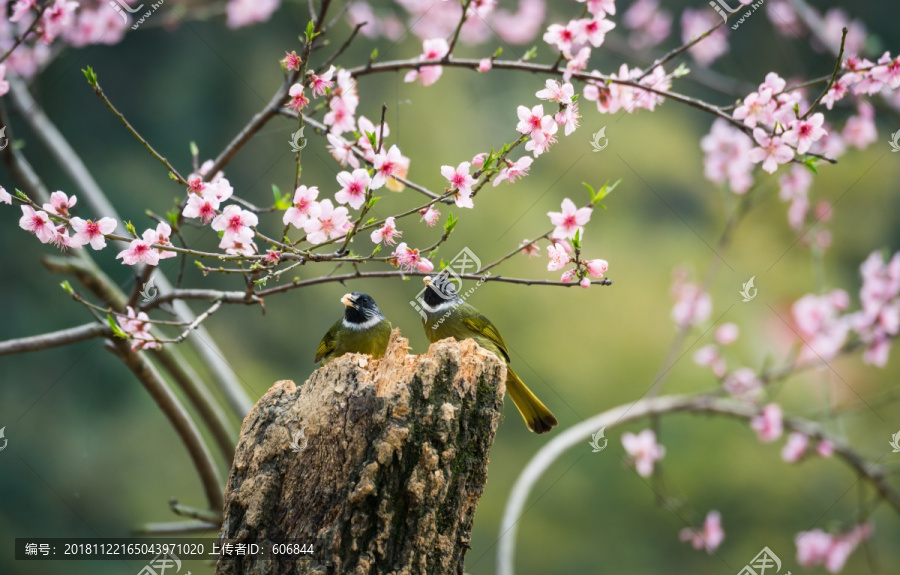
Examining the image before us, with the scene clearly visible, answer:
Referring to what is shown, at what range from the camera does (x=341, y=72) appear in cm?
192

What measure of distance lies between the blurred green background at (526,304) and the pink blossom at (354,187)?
7.65ft

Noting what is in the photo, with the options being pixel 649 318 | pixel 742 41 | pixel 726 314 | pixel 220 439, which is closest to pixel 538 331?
pixel 649 318

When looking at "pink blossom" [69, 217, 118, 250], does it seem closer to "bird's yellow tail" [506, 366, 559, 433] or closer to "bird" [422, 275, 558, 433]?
"bird" [422, 275, 558, 433]

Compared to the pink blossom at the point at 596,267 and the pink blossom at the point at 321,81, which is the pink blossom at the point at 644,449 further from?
the pink blossom at the point at 321,81

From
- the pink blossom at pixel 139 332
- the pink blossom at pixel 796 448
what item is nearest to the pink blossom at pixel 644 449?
the pink blossom at pixel 796 448

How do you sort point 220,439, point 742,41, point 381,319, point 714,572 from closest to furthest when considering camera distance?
point 381,319
point 220,439
point 714,572
point 742,41

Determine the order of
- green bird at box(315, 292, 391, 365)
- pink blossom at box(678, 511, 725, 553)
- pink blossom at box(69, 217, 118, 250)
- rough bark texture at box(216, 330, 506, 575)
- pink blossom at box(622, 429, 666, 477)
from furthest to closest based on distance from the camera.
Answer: pink blossom at box(678, 511, 725, 553) < pink blossom at box(622, 429, 666, 477) < green bird at box(315, 292, 391, 365) < pink blossom at box(69, 217, 118, 250) < rough bark texture at box(216, 330, 506, 575)

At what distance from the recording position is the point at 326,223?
1641mm

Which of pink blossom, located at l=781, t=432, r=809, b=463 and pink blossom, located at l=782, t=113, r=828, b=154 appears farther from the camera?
pink blossom, located at l=781, t=432, r=809, b=463

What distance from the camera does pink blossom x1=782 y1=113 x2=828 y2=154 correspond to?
182cm

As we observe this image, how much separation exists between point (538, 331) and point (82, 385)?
9.33 feet

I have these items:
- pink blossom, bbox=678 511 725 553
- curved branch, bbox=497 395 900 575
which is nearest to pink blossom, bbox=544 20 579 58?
curved branch, bbox=497 395 900 575

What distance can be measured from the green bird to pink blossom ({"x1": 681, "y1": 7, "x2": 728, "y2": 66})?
10.2 feet

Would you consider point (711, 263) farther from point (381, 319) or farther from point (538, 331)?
point (381, 319)
